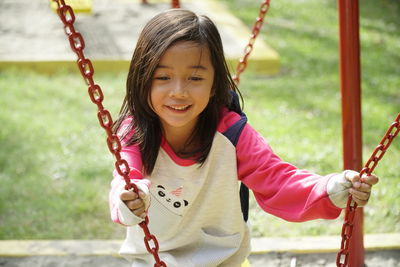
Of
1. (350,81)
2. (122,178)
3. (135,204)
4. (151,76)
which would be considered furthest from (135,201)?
(350,81)

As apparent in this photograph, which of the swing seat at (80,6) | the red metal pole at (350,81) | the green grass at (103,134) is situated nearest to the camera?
the red metal pole at (350,81)

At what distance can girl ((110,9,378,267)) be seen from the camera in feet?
7.24

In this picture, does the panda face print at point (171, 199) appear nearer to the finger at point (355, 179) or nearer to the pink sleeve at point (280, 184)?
the pink sleeve at point (280, 184)

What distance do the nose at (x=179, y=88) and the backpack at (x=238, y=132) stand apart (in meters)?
0.28

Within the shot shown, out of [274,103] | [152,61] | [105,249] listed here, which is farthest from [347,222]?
[274,103]

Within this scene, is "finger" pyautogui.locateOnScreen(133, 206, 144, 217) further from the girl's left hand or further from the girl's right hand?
the girl's left hand

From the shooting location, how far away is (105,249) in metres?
3.36

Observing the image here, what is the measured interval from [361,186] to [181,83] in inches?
25.9

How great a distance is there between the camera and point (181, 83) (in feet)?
7.20

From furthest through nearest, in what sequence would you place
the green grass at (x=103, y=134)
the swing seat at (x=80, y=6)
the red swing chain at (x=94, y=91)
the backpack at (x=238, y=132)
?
the swing seat at (x=80, y=6) < the green grass at (x=103, y=134) < the backpack at (x=238, y=132) < the red swing chain at (x=94, y=91)

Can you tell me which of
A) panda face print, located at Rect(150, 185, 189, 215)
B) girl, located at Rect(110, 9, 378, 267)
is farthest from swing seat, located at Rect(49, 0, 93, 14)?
panda face print, located at Rect(150, 185, 189, 215)

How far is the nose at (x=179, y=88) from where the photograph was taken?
2.18m

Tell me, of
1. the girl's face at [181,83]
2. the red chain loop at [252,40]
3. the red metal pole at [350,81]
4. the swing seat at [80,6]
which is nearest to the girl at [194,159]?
the girl's face at [181,83]

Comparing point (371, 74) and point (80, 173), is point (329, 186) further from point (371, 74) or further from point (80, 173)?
point (371, 74)
